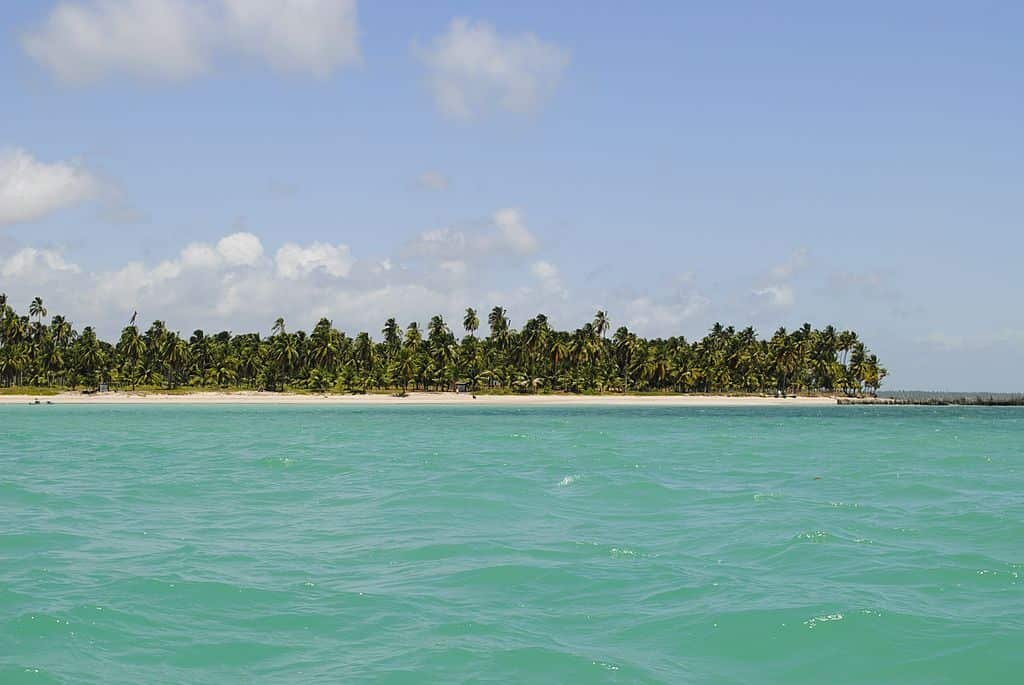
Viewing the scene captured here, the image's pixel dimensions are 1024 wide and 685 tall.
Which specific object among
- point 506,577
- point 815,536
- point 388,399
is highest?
point 388,399

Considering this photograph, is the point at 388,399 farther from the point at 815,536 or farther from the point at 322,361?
the point at 815,536

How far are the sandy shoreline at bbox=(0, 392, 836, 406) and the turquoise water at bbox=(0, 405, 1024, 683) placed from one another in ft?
405

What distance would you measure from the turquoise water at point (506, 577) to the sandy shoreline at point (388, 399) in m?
124

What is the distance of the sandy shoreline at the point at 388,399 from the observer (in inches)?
5935

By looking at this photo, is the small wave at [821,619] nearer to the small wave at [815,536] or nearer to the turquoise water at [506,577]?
the turquoise water at [506,577]

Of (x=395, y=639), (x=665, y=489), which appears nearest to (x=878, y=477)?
(x=665, y=489)

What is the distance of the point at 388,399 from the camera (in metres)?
165

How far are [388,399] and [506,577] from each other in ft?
492

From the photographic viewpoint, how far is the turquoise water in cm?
1185

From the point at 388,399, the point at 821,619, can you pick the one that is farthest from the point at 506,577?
the point at 388,399

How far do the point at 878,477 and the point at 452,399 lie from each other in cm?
13649

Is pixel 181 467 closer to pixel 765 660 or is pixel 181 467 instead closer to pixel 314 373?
pixel 765 660

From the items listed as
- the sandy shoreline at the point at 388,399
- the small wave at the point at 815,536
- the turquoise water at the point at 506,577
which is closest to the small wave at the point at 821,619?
the turquoise water at the point at 506,577

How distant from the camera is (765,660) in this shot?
12.2m
